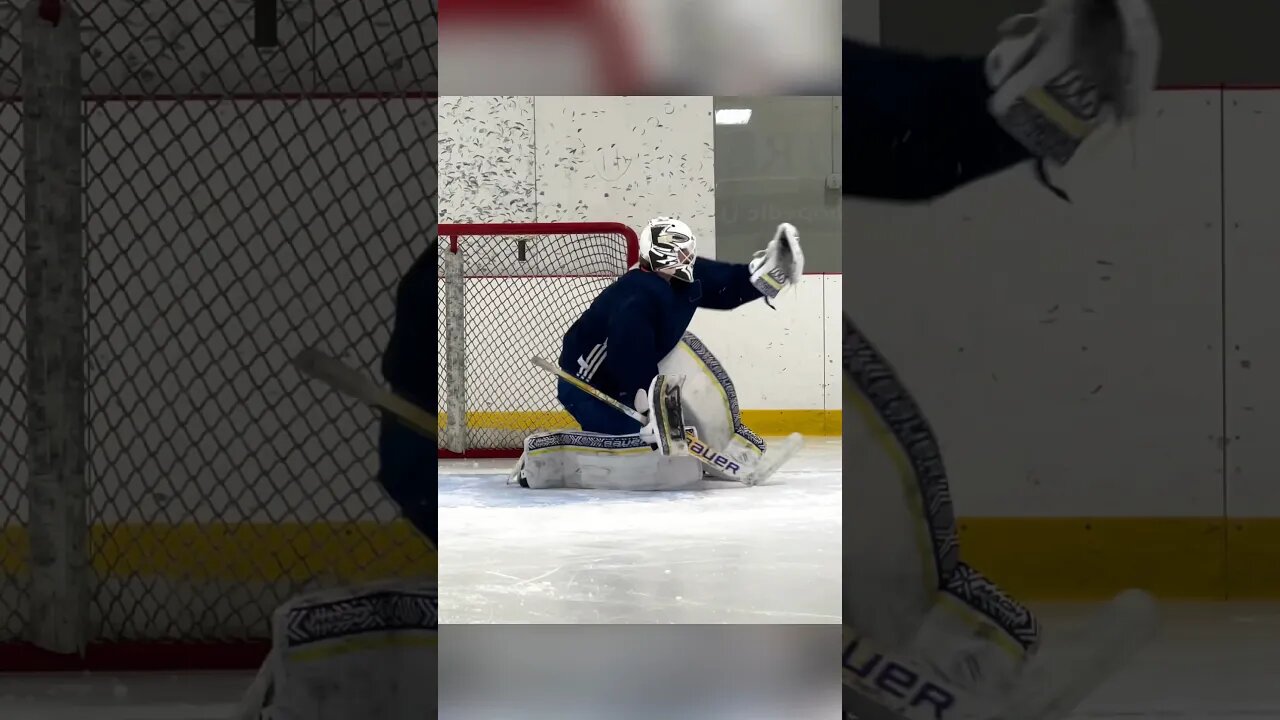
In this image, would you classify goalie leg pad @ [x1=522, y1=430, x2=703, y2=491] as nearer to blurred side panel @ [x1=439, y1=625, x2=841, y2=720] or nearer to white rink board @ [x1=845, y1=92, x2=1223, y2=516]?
blurred side panel @ [x1=439, y1=625, x2=841, y2=720]

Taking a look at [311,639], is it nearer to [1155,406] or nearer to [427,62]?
[427,62]

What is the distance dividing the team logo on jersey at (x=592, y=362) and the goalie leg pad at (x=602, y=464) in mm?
273

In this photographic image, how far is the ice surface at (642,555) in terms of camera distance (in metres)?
2.79

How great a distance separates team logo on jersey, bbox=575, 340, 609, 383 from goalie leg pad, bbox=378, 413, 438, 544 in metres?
3.70

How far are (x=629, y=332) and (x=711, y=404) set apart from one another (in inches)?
18.9

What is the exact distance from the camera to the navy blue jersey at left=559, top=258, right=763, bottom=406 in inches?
210

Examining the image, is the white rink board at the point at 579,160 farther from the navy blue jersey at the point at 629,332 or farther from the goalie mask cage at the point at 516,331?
the navy blue jersey at the point at 629,332

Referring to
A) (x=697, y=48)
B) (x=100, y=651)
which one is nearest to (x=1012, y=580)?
(x=100, y=651)

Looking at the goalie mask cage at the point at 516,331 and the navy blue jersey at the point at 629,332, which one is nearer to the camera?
the navy blue jersey at the point at 629,332

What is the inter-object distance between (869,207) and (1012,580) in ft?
1.99

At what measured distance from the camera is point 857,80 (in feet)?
5.98

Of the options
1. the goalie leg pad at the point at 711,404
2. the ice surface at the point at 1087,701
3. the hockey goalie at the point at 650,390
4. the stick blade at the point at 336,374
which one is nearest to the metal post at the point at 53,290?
the ice surface at the point at 1087,701

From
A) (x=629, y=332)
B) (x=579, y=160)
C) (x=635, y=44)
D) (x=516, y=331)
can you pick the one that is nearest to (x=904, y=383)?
(x=635, y=44)

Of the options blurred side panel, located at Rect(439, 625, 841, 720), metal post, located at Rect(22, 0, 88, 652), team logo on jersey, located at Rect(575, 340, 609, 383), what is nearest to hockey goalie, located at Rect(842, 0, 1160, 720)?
blurred side panel, located at Rect(439, 625, 841, 720)
